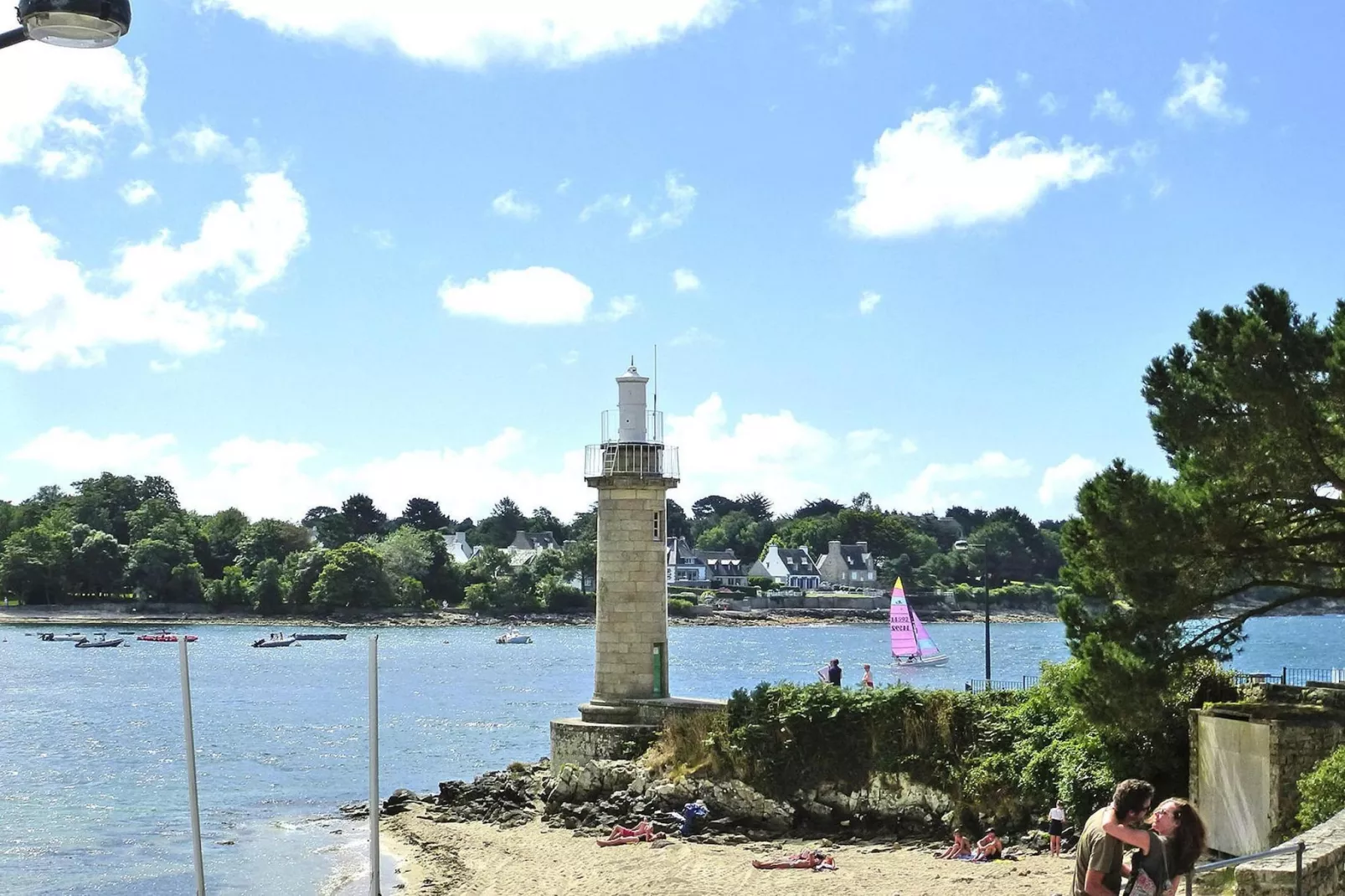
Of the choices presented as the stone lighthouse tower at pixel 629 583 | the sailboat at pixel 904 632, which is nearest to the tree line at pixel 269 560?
the sailboat at pixel 904 632

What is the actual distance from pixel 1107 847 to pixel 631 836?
16078 millimetres

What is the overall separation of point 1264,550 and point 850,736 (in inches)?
317

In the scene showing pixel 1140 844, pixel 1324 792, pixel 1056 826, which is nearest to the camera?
pixel 1140 844

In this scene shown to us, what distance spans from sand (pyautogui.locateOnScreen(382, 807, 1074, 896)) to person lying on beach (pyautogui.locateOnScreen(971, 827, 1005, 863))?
0.95ft

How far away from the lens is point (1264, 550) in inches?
682

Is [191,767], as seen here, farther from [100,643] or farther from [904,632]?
[100,643]

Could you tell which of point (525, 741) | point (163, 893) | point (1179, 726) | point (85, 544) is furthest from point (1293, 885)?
point (85, 544)

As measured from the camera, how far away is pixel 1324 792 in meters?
14.1

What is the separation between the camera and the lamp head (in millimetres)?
4910

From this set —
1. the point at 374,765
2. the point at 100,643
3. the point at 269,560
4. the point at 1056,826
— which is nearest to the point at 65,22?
the point at 374,765

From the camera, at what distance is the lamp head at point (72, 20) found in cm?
491

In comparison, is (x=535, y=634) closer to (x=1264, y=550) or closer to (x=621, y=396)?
(x=621, y=396)

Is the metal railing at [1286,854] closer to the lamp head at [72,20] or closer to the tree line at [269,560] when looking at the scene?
the lamp head at [72,20]

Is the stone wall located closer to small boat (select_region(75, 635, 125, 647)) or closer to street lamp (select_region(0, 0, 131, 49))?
street lamp (select_region(0, 0, 131, 49))
